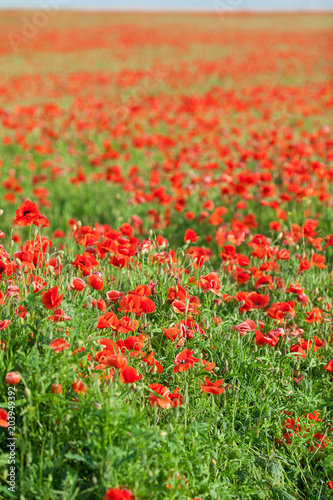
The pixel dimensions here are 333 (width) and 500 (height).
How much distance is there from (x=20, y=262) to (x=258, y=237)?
153 centimetres

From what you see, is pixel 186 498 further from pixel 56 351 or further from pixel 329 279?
pixel 329 279

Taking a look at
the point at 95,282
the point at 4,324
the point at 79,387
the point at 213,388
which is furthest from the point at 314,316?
the point at 4,324

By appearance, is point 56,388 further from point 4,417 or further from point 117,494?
point 117,494

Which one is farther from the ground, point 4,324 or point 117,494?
point 4,324

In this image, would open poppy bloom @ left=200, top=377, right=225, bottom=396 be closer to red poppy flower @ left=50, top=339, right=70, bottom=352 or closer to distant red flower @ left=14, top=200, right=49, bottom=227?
red poppy flower @ left=50, top=339, right=70, bottom=352

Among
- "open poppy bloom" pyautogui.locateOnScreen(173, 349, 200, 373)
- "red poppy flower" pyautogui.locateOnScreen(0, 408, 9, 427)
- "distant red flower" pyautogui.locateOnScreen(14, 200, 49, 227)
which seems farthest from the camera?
"distant red flower" pyautogui.locateOnScreen(14, 200, 49, 227)

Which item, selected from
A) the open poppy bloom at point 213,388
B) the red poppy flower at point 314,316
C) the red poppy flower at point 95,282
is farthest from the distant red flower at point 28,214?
the red poppy flower at point 314,316

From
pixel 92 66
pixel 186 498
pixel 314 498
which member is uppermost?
pixel 92 66

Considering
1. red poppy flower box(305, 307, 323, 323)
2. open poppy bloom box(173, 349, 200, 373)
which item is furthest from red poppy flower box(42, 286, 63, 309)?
red poppy flower box(305, 307, 323, 323)

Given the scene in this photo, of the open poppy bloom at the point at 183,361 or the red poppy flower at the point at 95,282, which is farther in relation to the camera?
the red poppy flower at the point at 95,282

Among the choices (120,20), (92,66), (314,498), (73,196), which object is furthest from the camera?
(120,20)

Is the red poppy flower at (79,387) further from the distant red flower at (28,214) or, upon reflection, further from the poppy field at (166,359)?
the distant red flower at (28,214)

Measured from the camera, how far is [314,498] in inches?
74.7

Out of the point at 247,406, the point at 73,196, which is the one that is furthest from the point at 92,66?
the point at 247,406
